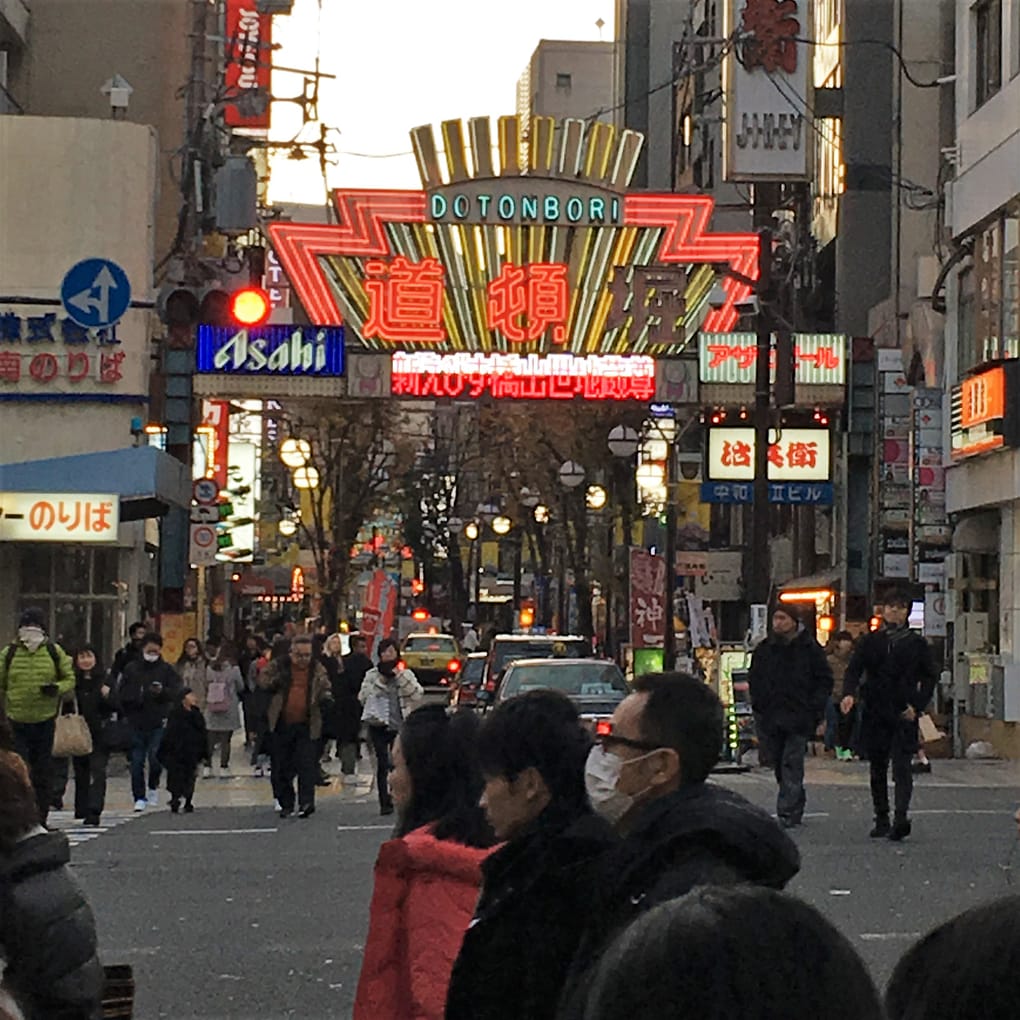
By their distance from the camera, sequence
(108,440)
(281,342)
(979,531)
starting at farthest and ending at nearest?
(281,342) < (108,440) < (979,531)

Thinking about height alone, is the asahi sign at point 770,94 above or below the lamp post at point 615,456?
above

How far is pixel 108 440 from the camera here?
38.4m

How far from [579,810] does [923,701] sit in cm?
1324

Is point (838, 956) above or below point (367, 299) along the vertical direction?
below

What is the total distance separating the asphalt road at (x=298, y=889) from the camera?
38.3ft

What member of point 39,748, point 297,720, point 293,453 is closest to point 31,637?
point 39,748

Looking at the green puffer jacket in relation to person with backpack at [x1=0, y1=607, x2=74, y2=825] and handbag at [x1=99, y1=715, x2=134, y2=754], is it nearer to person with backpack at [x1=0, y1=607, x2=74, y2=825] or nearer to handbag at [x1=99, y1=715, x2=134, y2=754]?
person with backpack at [x1=0, y1=607, x2=74, y2=825]

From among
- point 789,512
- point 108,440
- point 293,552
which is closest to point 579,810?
point 108,440

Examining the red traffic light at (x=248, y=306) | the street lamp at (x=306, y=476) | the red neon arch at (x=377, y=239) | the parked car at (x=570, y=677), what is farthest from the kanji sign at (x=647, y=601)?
the street lamp at (x=306, y=476)

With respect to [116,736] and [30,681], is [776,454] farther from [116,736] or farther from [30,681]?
[30,681]

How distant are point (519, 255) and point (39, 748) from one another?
2638 cm

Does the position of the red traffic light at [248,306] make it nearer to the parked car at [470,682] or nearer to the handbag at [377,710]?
the parked car at [470,682]

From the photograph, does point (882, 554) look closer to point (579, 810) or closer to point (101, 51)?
point (101, 51)

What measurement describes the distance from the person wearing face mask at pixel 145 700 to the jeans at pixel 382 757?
1973mm
